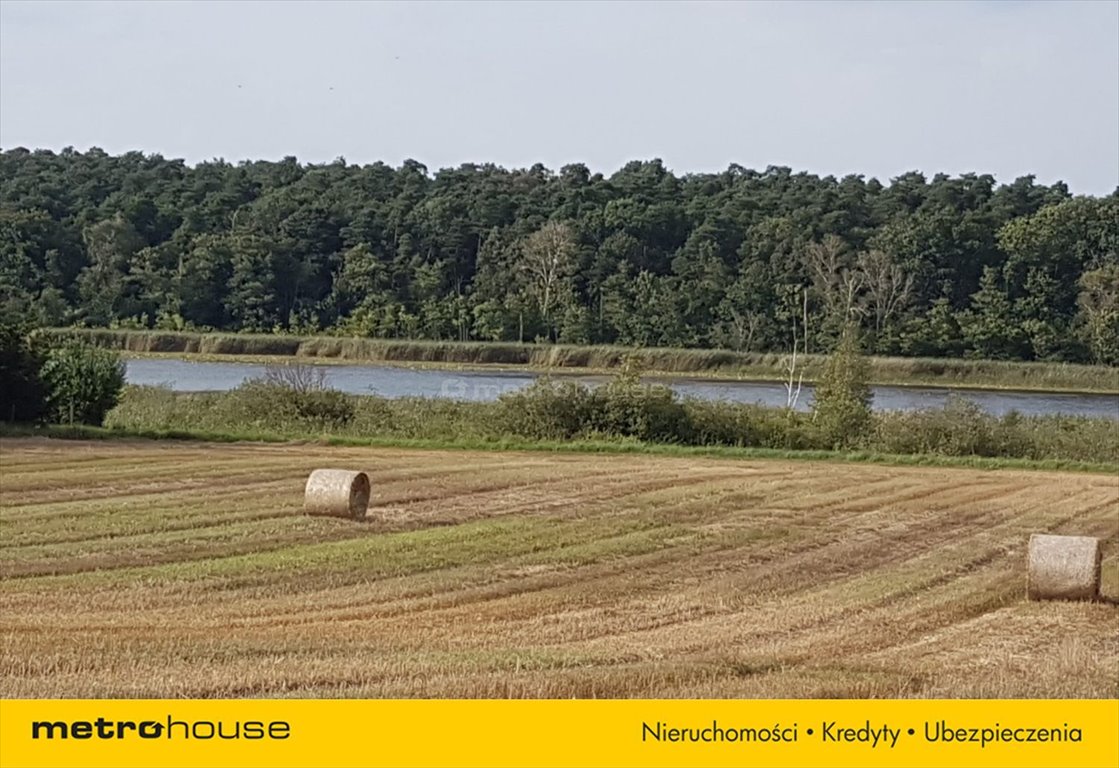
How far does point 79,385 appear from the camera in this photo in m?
32.7

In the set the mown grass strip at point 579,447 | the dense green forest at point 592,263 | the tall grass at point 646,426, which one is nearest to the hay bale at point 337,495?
the mown grass strip at point 579,447

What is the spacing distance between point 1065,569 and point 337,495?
8558mm

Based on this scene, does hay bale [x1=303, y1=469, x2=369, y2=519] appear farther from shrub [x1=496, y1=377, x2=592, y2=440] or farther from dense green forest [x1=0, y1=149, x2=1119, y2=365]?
dense green forest [x1=0, y1=149, x2=1119, y2=365]

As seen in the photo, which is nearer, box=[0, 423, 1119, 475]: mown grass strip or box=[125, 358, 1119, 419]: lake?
box=[0, 423, 1119, 475]: mown grass strip

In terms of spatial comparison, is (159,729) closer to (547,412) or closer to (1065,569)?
(1065,569)

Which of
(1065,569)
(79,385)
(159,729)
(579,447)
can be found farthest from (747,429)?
(159,729)

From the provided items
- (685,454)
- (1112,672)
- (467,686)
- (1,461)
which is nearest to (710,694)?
(467,686)

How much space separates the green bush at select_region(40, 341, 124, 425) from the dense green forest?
30.3 metres

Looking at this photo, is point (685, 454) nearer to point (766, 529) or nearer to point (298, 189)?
point (766, 529)

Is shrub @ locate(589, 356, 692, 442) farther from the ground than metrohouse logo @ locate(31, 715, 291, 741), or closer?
closer

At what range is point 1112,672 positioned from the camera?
10703mm

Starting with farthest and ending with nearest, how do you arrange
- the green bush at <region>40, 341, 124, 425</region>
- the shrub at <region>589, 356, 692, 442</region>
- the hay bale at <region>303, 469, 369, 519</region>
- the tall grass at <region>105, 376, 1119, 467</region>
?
the shrub at <region>589, 356, 692, 442</region> < the tall grass at <region>105, 376, 1119, 467</region> < the green bush at <region>40, 341, 124, 425</region> < the hay bale at <region>303, 469, 369, 519</region>

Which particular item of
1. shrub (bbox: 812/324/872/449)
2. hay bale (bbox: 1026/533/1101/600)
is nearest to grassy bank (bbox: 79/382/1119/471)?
shrub (bbox: 812/324/872/449)

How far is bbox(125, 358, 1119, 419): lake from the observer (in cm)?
4716
